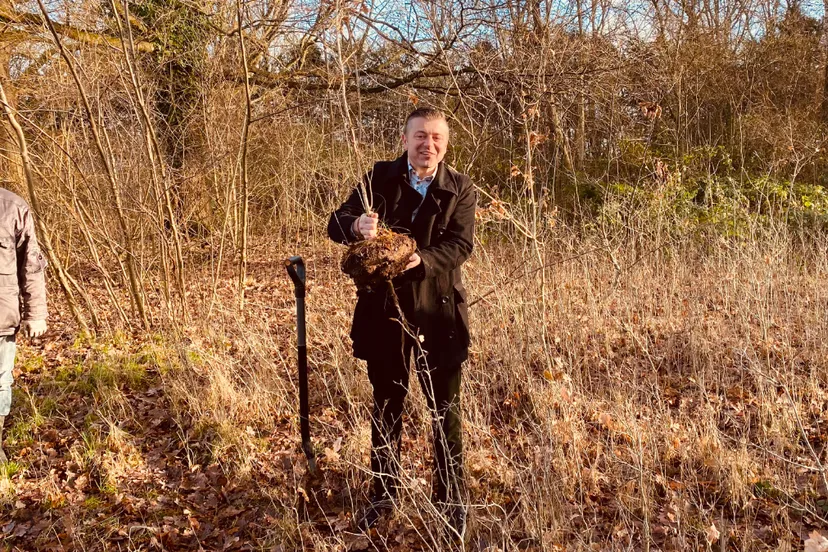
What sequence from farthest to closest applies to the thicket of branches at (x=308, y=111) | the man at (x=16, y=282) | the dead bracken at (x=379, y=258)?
the thicket of branches at (x=308, y=111) < the man at (x=16, y=282) < the dead bracken at (x=379, y=258)

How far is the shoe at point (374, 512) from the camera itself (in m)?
2.47

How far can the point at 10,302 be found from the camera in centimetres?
297

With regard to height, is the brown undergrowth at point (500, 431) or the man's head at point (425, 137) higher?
the man's head at point (425, 137)

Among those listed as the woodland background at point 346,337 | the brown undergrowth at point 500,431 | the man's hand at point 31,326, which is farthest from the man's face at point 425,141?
the man's hand at point 31,326

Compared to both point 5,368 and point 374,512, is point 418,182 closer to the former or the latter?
point 374,512

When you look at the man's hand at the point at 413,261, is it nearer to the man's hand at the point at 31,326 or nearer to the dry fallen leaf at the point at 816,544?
the dry fallen leaf at the point at 816,544

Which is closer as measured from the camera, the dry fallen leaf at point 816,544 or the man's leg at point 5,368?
the dry fallen leaf at point 816,544

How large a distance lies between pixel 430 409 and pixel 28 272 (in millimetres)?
2448

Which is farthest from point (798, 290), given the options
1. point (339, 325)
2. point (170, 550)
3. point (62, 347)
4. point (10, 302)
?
point (62, 347)

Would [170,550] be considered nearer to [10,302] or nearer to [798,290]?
[10,302]

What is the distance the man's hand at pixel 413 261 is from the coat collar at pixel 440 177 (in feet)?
1.04

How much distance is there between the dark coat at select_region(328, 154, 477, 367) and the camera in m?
2.25

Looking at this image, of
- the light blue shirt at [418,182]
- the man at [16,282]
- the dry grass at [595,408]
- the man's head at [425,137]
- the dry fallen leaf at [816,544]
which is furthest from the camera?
the man at [16,282]

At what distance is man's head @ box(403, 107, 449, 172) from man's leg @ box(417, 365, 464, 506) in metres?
0.85
